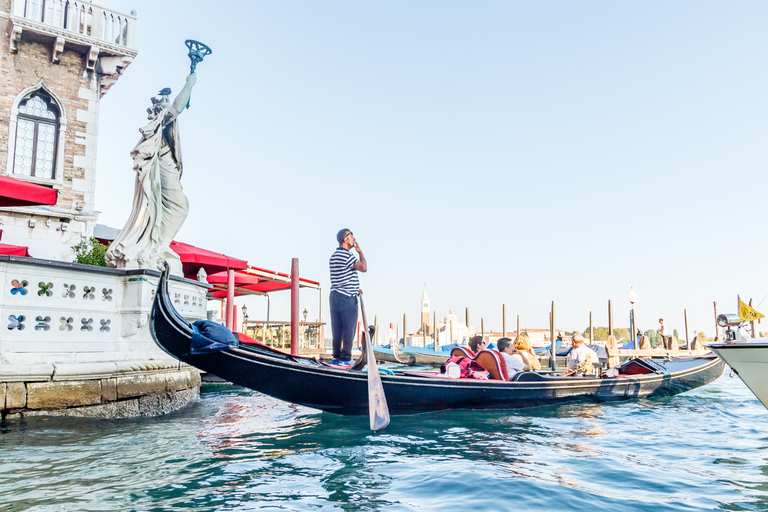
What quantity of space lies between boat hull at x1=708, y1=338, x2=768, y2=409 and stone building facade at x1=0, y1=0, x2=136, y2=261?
8421 millimetres

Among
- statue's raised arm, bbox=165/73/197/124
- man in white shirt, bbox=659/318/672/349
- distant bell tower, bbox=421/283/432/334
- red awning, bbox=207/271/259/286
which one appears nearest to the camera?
statue's raised arm, bbox=165/73/197/124

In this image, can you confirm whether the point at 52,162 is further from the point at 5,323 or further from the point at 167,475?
the point at 167,475

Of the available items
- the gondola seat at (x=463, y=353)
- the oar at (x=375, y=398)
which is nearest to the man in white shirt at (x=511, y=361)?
the gondola seat at (x=463, y=353)

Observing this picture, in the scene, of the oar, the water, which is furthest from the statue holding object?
the oar

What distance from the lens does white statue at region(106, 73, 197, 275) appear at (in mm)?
5656

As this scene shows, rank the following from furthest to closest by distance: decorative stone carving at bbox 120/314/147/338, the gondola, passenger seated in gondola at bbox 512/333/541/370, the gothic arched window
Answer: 1. the gothic arched window
2. passenger seated in gondola at bbox 512/333/541/370
3. decorative stone carving at bbox 120/314/147/338
4. the gondola

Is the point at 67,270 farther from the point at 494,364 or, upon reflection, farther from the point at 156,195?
the point at 494,364

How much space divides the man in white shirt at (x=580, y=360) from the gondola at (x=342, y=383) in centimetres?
33

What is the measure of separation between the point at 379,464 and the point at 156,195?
3851mm

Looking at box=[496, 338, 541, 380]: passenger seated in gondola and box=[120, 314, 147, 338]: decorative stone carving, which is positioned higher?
box=[120, 314, 147, 338]: decorative stone carving

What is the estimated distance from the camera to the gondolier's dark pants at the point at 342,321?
4840 millimetres

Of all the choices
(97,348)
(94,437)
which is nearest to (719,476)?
(94,437)

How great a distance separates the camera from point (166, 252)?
19.5 ft

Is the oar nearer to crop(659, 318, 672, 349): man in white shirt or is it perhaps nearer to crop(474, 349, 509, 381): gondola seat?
crop(474, 349, 509, 381): gondola seat
